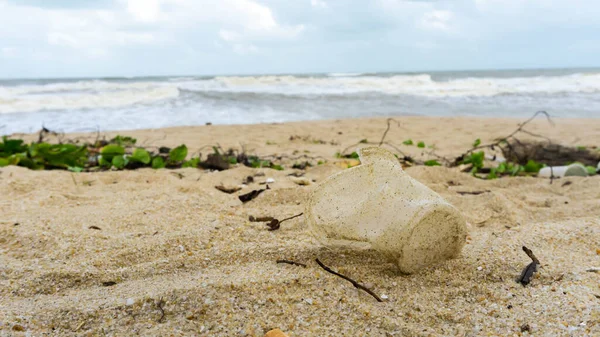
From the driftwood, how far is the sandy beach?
1354mm

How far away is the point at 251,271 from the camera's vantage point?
4.95 feet

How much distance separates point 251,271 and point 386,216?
478 millimetres

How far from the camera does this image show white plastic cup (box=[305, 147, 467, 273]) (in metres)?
1.42

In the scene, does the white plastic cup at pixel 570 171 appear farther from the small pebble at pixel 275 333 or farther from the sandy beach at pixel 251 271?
the small pebble at pixel 275 333

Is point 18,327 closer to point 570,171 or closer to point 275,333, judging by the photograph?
point 275,333

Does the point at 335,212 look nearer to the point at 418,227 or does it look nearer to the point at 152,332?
the point at 418,227

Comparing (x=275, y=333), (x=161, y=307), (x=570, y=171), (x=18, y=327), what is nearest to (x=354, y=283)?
(x=275, y=333)

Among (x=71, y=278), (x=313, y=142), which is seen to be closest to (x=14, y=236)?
(x=71, y=278)

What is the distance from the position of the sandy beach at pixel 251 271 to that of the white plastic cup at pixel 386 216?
0.30 ft

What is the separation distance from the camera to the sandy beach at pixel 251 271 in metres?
1.23

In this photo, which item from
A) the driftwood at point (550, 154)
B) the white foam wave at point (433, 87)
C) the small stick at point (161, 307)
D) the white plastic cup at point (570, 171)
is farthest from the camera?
the white foam wave at point (433, 87)

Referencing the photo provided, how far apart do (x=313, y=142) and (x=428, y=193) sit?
13.7ft

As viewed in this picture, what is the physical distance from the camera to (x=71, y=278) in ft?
5.01

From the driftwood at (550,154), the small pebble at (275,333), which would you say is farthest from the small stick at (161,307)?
the driftwood at (550,154)
